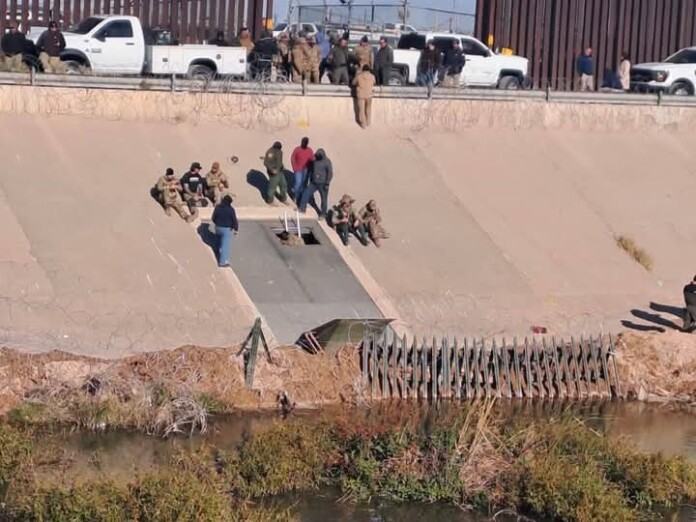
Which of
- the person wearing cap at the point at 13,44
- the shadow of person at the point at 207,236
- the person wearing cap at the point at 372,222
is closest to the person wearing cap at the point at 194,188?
the shadow of person at the point at 207,236

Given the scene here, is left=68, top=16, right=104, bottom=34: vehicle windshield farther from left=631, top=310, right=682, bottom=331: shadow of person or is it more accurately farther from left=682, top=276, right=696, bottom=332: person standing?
left=682, top=276, right=696, bottom=332: person standing

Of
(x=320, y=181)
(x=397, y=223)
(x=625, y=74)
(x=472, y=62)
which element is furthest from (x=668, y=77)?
(x=320, y=181)

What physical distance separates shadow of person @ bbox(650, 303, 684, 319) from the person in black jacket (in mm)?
6377

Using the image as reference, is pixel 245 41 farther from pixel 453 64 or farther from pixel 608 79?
pixel 608 79

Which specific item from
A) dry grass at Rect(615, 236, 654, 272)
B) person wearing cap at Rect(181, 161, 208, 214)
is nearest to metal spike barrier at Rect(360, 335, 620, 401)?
person wearing cap at Rect(181, 161, 208, 214)

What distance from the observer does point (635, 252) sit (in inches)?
1187

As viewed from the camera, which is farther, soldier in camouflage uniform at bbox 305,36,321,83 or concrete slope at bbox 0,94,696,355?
soldier in camouflage uniform at bbox 305,36,321,83

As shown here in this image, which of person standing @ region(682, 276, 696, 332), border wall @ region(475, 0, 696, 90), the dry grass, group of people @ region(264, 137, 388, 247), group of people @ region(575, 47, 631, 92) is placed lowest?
person standing @ region(682, 276, 696, 332)

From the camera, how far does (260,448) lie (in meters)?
18.2

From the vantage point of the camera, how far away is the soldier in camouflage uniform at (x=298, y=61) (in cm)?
3284

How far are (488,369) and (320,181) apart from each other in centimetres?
618

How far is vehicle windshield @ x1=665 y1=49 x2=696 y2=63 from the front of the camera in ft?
129

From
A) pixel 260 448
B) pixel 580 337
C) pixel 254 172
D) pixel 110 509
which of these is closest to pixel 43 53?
pixel 254 172

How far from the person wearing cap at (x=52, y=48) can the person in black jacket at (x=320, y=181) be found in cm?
580
